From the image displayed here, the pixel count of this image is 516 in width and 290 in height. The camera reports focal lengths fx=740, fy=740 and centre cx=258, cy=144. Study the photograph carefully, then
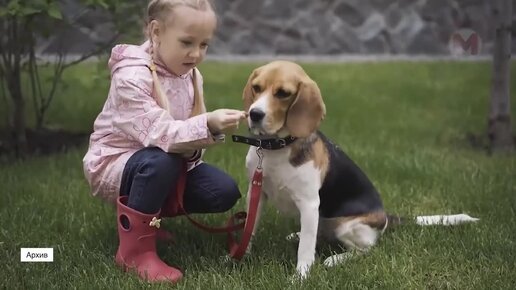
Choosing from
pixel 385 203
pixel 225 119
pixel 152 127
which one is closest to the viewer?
pixel 225 119

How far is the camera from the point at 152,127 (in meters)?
3.08

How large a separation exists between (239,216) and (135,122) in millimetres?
756

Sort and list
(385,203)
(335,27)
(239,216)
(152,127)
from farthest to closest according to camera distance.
Result: (335,27)
(385,203)
(239,216)
(152,127)

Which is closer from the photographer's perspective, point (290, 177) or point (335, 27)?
point (290, 177)

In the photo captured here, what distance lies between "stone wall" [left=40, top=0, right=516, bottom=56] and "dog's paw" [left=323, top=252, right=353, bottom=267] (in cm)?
694

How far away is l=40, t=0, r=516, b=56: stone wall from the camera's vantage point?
32.8 ft

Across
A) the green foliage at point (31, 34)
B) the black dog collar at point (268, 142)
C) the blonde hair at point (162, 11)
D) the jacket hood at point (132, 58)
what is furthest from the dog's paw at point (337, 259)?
the green foliage at point (31, 34)

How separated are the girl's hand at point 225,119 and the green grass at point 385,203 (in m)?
0.63

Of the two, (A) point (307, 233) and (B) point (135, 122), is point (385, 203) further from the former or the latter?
(B) point (135, 122)

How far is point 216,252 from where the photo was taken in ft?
11.3

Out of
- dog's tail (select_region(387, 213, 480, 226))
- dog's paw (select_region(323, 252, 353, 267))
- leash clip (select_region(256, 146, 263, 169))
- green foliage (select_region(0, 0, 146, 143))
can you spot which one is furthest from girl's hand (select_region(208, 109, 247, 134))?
green foliage (select_region(0, 0, 146, 143))

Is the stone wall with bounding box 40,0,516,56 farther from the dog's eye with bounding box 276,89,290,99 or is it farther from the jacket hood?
the dog's eye with bounding box 276,89,290,99

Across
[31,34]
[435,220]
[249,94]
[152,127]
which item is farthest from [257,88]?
[31,34]

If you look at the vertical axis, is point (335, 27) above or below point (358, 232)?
below
